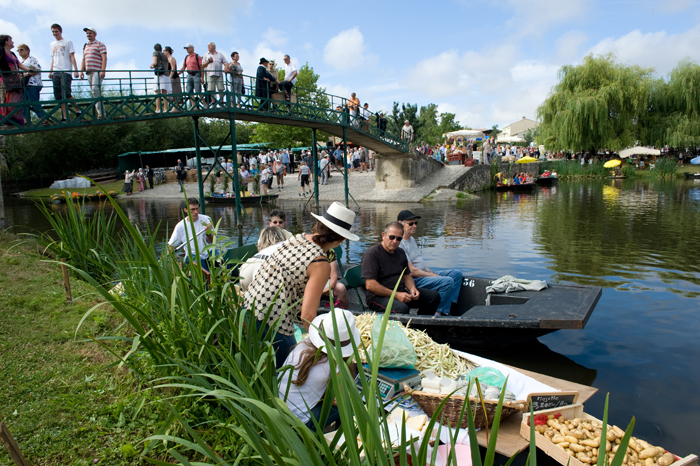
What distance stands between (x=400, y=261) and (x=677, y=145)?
38.0m

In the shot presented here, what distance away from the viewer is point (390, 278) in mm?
6211

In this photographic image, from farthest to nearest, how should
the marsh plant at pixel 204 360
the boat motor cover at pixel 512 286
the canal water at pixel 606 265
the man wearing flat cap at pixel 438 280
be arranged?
the man wearing flat cap at pixel 438 280 → the boat motor cover at pixel 512 286 → the canal water at pixel 606 265 → the marsh plant at pixel 204 360

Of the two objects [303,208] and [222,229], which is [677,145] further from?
[222,229]

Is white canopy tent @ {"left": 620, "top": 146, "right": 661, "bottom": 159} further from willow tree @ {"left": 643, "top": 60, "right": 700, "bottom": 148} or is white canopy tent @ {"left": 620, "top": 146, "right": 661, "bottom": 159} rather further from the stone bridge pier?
the stone bridge pier

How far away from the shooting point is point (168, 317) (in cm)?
334

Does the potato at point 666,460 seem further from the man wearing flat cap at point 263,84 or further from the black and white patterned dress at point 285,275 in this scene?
the man wearing flat cap at point 263,84

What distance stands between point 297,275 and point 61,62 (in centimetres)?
1256

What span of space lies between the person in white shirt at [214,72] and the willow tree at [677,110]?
108ft

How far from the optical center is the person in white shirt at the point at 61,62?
12586 mm

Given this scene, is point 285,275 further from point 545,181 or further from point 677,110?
point 677,110

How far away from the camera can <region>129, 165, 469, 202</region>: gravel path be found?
27578 millimetres

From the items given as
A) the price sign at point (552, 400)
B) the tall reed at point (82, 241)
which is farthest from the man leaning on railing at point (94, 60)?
the price sign at point (552, 400)

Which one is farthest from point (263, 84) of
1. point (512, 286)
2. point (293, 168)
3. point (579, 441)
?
point (293, 168)

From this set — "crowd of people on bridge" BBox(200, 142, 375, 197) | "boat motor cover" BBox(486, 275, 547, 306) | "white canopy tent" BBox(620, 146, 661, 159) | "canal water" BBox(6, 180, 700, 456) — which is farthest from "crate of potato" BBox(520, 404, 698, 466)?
"white canopy tent" BBox(620, 146, 661, 159)
